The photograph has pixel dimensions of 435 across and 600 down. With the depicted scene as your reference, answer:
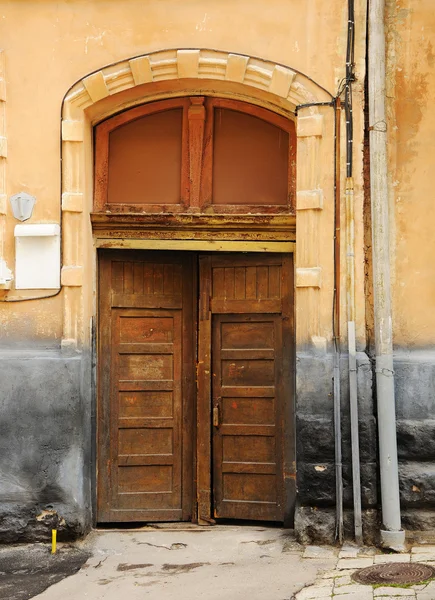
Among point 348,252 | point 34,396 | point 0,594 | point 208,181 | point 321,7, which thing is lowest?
point 0,594

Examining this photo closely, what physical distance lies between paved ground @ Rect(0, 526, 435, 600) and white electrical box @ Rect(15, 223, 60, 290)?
2193 mm

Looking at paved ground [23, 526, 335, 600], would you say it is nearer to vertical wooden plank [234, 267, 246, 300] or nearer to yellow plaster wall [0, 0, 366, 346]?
yellow plaster wall [0, 0, 366, 346]

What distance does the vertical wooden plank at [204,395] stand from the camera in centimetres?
786

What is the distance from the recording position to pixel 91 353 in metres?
7.67

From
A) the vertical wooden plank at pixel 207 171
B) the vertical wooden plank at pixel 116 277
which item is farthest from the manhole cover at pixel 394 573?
the vertical wooden plank at pixel 207 171

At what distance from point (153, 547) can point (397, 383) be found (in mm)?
2436

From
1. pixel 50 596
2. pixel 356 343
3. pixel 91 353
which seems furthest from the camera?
pixel 91 353

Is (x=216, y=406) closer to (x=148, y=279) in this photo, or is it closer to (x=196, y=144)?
(x=148, y=279)

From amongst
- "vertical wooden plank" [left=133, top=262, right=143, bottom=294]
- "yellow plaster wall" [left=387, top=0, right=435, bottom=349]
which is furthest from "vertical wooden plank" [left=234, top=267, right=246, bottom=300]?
"yellow plaster wall" [left=387, top=0, right=435, bottom=349]

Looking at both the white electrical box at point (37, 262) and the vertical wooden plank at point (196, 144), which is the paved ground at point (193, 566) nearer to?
the white electrical box at point (37, 262)

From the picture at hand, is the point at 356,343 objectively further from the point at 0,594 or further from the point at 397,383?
the point at 0,594

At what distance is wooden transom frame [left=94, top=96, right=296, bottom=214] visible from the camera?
7.72 m

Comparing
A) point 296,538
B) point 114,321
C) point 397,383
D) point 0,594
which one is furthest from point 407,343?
point 0,594

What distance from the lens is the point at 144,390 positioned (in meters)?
7.93
